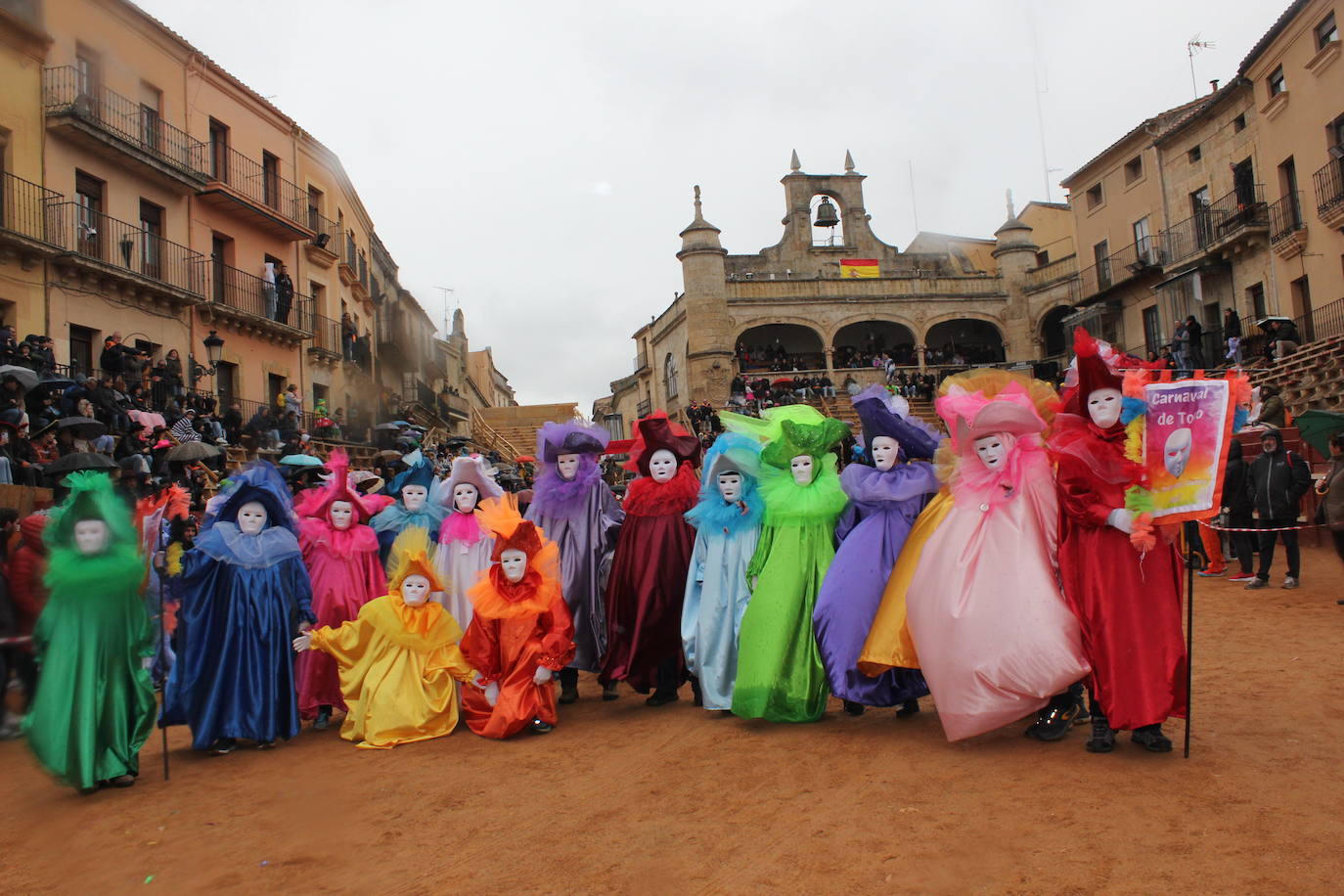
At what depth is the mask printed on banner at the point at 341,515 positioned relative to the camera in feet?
21.7

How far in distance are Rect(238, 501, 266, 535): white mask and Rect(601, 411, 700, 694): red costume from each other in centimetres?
230

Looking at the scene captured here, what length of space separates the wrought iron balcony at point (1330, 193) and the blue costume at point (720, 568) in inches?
772

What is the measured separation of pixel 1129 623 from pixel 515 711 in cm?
349

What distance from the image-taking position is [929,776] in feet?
14.5

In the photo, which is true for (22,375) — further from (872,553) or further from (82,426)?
(872,553)

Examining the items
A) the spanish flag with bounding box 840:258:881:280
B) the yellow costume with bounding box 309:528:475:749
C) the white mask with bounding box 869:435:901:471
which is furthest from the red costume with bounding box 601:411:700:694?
the spanish flag with bounding box 840:258:881:280

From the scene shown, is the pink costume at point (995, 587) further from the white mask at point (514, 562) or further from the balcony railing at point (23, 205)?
the balcony railing at point (23, 205)

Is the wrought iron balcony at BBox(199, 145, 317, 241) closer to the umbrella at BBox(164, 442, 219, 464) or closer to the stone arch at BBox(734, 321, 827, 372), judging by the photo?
the umbrella at BBox(164, 442, 219, 464)

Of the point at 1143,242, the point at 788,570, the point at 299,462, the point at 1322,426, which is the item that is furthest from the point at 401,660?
the point at 1143,242

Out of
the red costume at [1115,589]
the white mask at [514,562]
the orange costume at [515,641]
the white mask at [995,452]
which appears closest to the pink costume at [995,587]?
the white mask at [995,452]

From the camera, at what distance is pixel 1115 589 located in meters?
4.55

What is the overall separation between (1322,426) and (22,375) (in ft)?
42.9

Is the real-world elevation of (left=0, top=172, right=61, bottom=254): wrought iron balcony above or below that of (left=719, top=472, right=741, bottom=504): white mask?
above

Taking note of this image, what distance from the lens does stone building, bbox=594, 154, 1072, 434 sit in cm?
3666
